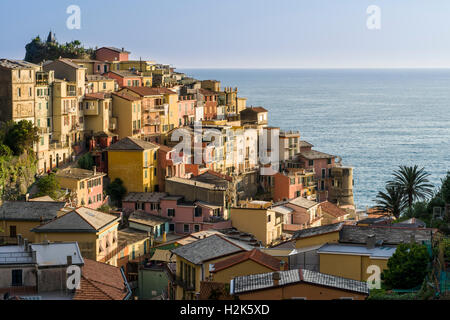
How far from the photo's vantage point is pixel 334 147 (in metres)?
116

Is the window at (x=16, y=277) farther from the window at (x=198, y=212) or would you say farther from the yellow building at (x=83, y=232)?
the window at (x=198, y=212)

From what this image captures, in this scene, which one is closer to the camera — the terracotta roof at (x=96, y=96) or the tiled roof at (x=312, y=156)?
the terracotta roof at (x=96, y=96)

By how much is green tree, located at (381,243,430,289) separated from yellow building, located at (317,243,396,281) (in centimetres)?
194

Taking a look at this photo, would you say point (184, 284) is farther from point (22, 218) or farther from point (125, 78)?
point (125, 78)

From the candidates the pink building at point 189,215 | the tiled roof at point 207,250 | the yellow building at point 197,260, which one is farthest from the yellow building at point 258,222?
the yellow building at point 197,260

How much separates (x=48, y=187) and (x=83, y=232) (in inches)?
378

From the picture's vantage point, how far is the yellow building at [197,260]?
2621 cm

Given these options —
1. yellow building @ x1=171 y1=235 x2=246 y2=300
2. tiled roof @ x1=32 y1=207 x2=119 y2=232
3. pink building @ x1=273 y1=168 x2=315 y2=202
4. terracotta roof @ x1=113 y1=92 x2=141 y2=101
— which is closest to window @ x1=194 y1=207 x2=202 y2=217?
tiled roof @ x1=32 y1=207 x2=119 y2=232

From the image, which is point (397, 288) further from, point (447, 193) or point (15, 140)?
point (15, 140)

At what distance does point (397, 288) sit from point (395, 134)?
372 ft

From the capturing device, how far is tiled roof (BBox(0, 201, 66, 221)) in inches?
1521

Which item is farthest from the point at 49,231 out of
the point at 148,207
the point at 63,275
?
the point at 148,207

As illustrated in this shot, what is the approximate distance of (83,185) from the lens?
48312 millimetres

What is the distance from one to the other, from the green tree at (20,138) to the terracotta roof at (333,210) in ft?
75.1
